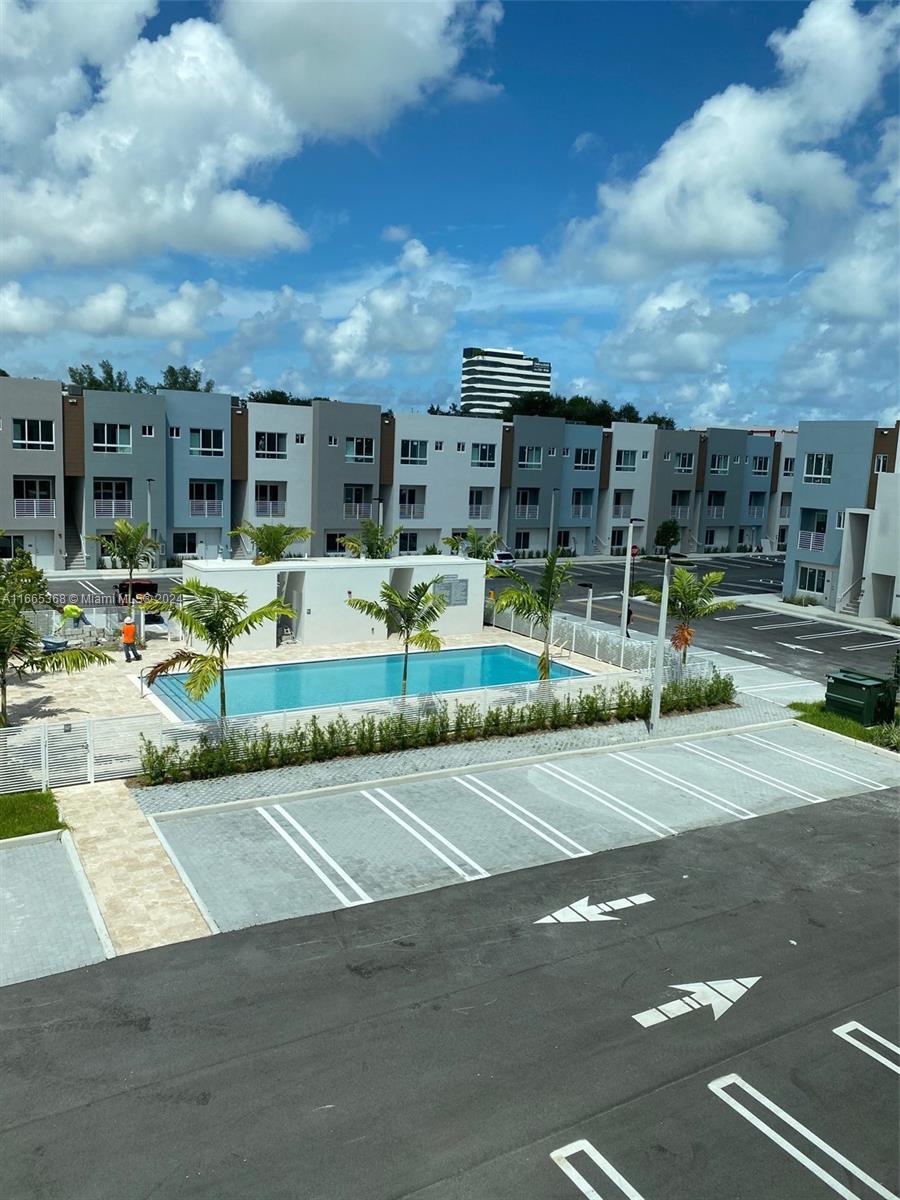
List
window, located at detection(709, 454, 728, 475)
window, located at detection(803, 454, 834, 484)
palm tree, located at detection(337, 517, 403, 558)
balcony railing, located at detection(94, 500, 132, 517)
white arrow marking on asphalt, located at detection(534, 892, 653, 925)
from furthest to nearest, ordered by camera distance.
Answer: window, located at detection(709, 454, 728, 475) < balcony railing, located at detection(94, 500, 132, 517) < window, located at detection(803, 454, 834, 484) < palm tree, located at detection(337, 517, 403, 558) < white arrow marking on asphalt, located at detection(534, 892, 653, 925)

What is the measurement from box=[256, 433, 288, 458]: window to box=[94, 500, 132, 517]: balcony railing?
304 inches

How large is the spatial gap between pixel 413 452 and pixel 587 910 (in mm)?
44193

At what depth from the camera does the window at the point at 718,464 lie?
6506cm

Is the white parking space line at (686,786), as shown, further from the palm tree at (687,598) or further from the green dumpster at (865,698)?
the green dumpster at (865,698)

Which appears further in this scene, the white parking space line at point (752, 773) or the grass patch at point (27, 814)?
the white parking space line at point (752, 773)

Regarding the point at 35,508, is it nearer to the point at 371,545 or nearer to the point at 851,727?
the point at 371,545

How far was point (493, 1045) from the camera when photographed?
9617mm

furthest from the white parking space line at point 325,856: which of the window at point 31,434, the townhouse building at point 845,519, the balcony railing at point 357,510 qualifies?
the balcony railing at point 357,510

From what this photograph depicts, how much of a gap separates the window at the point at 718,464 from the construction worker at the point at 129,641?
48.1m

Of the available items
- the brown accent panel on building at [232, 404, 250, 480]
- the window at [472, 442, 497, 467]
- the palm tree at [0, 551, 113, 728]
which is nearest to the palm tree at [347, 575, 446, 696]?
the palm tree at [0, 551, 113, 728]

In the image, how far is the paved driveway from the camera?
13.3 meters

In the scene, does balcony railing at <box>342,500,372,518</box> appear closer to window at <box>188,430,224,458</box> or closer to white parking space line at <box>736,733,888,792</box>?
window at <box>188,430,224,458</box>

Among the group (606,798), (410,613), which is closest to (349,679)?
(410,613)

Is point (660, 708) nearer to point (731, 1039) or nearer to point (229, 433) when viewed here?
point (731, 1039)
